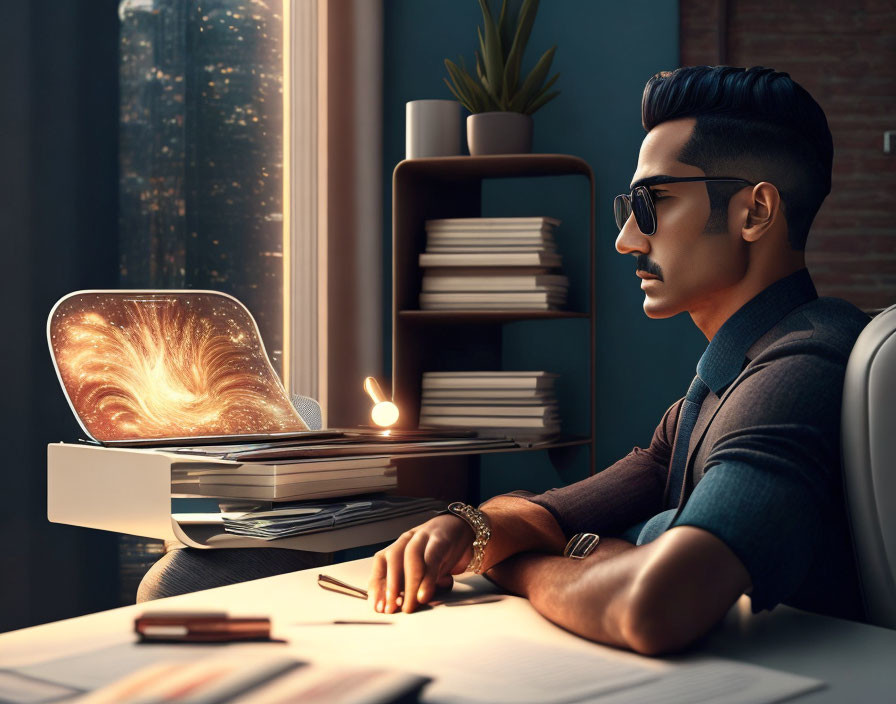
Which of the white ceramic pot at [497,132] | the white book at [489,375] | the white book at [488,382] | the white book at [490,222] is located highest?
the white ceramic pot at [497,132]

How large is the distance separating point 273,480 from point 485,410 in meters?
1.46

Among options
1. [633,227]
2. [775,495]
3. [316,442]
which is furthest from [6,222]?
[775,495]

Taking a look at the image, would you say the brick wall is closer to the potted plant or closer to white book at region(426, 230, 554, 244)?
the potted plant

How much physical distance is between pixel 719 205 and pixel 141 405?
1.14 meters

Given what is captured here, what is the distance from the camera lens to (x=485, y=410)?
293cm

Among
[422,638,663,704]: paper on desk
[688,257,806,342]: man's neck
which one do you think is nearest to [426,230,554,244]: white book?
[688,257,806,342]: man's neck

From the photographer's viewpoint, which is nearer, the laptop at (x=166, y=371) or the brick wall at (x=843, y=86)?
the laptop at (x=166, y=371)

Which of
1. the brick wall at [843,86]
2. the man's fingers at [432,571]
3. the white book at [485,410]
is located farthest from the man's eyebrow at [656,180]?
the brick wall at [843,86]

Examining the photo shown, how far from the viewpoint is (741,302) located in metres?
1.30

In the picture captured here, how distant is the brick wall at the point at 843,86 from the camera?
4.43 metres

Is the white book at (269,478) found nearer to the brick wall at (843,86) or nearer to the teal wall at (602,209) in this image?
the teal wall at (602,209)

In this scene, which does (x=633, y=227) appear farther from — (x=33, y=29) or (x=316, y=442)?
(x=33, y=29)

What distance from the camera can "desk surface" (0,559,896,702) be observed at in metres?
0.86

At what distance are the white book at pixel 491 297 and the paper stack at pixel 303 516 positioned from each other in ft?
4.08
